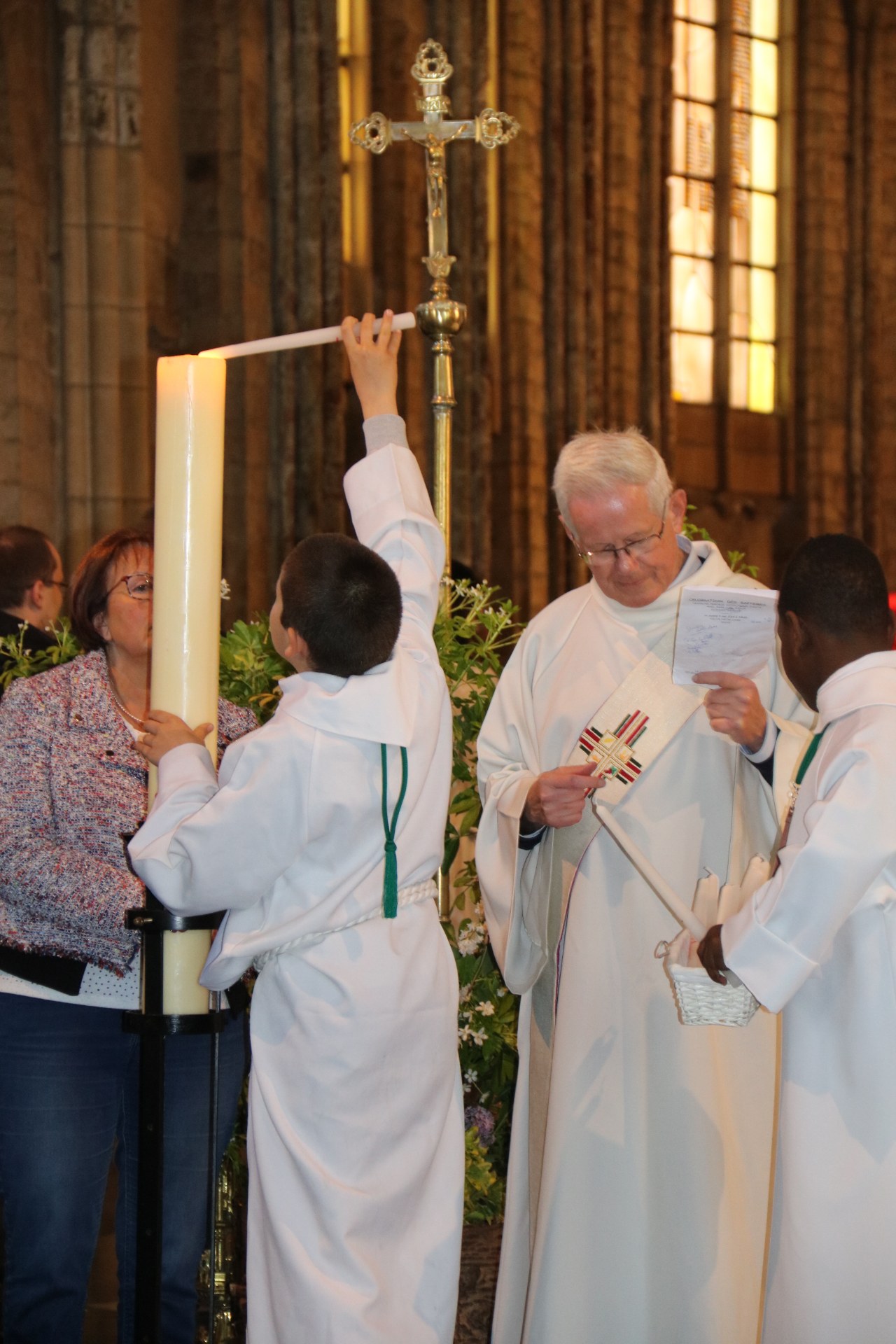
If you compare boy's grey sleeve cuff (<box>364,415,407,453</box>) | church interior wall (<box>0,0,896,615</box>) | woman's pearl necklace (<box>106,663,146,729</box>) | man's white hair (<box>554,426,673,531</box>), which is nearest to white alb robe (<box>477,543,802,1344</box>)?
man's white hair (<box>554,426,673,531</box>)

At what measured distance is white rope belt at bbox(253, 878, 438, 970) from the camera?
2.32m

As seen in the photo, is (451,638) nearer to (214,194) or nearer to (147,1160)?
(147,1160)

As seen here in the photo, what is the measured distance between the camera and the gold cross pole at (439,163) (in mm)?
3268

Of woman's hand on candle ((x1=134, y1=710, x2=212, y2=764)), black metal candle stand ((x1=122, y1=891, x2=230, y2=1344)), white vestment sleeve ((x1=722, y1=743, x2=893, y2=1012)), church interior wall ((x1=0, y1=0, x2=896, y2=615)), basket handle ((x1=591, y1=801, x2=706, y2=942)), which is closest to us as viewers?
black metal candle stand ((x1=122, y1=891, x2=230, y2=1344))

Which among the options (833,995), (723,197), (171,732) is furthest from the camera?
(723,197)

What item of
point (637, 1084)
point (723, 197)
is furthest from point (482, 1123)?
point (723, 197)

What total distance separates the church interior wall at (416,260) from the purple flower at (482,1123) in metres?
4.65

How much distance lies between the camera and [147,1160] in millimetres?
1579

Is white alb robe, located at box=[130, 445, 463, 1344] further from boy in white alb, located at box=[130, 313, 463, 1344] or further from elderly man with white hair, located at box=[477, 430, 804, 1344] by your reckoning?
elderly man with white hair, located at box=[477, 430, 804, 1344]

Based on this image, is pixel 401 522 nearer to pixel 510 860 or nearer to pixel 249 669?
pixel 510 860

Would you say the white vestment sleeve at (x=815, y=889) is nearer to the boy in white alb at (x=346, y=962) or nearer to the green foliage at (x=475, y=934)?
the boy in white alb at (x=346, y=962)

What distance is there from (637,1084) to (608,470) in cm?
124

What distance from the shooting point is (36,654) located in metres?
3.81

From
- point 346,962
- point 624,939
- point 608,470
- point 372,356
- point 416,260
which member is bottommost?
point 624,939
